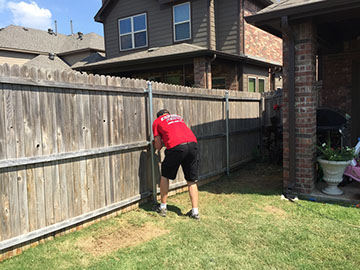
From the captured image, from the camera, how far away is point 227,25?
13.0 meters

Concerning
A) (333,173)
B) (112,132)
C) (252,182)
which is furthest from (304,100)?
(112,132)

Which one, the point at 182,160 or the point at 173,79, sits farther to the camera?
the point at 173,79

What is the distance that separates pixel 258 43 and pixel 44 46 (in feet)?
60.4

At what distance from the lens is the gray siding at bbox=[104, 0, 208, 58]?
1308cm

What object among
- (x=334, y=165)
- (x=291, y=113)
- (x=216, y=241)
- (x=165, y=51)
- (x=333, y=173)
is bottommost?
(x=216, y=241)

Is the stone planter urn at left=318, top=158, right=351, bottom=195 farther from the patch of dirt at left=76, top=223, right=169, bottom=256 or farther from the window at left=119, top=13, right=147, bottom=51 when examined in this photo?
the window at left=119, top=13, right=147, bottom=51

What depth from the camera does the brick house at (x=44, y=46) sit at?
71.5 ft

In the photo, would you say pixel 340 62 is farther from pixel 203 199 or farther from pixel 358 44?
pixel 203 199

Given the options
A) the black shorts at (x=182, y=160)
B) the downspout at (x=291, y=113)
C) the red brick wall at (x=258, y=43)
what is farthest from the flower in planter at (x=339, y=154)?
the red brick wall at (x=258, y=43)

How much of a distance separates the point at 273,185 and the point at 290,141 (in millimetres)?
1348

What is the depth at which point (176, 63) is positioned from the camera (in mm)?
12633

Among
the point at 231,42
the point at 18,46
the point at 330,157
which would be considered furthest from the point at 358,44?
the point at 18,46

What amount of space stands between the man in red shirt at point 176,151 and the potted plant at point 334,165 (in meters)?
2.43

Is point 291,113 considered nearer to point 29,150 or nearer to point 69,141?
point 69,141
